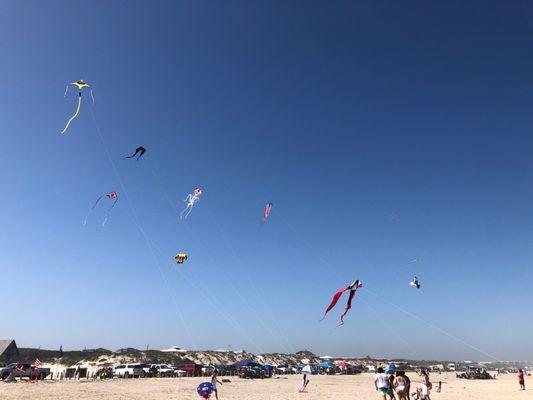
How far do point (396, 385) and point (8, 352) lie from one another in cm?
4846

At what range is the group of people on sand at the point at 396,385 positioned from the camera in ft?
39.6

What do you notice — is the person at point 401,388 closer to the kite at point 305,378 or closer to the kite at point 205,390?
the kite at point 205,390

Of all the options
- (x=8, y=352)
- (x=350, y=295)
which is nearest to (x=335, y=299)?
(x=350, y=295)

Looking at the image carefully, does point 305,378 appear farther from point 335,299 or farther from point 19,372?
point 19,372

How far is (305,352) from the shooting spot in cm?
11406

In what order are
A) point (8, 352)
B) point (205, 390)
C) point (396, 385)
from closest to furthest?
point (396, 385) < point (205, 390) < point (8, 352)

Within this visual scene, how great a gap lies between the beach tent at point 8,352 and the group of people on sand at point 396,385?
45.3 meters

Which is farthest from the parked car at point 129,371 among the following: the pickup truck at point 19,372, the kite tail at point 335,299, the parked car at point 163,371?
the kite tail at point 335,299

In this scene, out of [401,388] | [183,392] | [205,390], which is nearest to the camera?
[401,388]

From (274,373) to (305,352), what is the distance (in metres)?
69.8

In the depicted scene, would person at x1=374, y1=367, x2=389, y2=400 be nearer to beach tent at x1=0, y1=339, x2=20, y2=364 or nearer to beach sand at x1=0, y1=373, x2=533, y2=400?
beach sand at x1=0, y1=373, x2=533, y2=400

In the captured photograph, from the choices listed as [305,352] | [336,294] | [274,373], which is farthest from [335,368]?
[305,352]

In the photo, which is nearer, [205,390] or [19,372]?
[205,390]

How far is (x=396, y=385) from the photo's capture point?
1221cm
